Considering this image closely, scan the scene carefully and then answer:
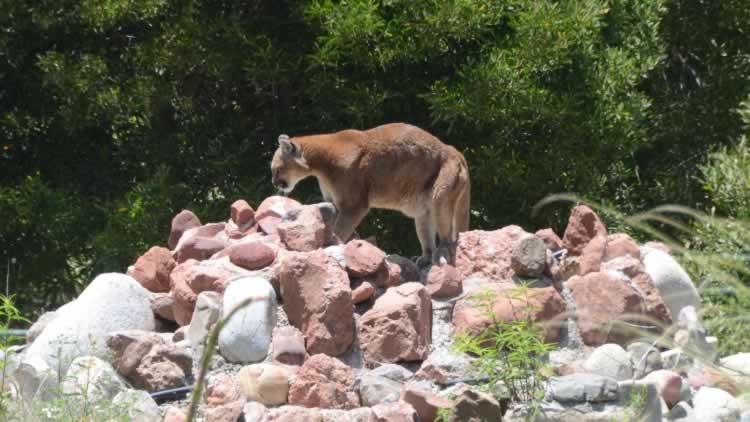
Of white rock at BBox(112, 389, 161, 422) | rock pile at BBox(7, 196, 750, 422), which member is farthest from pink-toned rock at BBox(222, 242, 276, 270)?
white rock at BBox(112, 389, 161, 422)

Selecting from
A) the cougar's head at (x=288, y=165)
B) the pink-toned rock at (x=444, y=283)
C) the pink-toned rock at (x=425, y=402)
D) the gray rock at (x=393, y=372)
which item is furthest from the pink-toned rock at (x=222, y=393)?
the cougar's head at (x=288, y=165)

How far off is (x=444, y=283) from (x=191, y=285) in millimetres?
1689

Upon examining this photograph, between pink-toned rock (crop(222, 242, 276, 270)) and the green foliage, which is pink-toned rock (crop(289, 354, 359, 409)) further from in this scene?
pink-toned rock (crop(222, 242, 276, 270))

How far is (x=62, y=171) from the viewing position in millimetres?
15094

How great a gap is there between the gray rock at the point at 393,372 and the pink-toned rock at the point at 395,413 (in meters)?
0.61

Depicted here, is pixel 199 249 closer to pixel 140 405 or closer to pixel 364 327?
pixel 364 327

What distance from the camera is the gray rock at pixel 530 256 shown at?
27.1 feet

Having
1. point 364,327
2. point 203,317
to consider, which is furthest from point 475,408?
point 203,317

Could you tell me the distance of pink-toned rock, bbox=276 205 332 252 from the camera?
831 centimetres

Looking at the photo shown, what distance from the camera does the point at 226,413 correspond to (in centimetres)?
675

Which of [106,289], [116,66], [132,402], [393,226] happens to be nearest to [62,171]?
[116,66]

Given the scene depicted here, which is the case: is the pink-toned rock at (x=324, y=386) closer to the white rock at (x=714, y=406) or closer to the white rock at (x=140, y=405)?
the white rock at (x=140, y=405)

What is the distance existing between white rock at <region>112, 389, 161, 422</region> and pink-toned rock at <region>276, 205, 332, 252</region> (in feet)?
5.72

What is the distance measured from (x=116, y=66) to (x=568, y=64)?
17.6 feet
